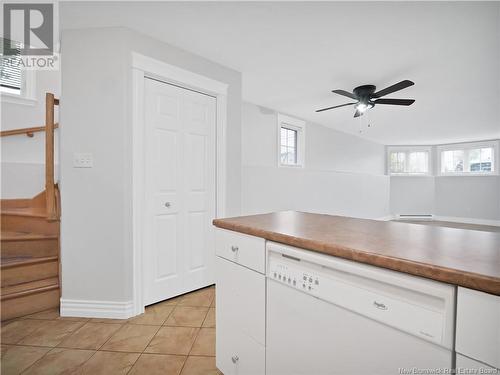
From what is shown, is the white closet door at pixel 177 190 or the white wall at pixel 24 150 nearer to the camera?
the white closet door at pixel 177 190

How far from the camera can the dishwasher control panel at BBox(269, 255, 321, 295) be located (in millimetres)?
904

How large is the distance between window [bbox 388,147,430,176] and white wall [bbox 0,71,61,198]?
8.69m

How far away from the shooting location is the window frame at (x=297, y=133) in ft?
15.1

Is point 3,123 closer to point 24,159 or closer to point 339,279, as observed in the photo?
point 24,159

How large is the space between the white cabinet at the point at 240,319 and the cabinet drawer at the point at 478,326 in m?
0.68

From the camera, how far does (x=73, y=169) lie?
203cm

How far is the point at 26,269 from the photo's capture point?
209cm

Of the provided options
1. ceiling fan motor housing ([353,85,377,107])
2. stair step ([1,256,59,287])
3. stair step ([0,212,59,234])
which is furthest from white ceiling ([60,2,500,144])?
stair step ([1,256,59,287])

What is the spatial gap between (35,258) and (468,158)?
387 inches

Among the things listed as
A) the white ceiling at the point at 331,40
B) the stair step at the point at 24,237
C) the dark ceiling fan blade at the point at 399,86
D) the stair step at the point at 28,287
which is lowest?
the stair step at the point at 28,287

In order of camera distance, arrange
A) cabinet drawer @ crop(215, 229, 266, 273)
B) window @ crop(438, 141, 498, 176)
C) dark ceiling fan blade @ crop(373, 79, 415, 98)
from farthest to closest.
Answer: window @ crop(438, 141, 498, 176)
dark ceiling fan blade @ crop(373, 79, 415, 98)
cabinet drawer @ crop(215, 229, 266, 273)

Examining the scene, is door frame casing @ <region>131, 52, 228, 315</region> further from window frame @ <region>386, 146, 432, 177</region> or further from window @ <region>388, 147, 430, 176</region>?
window @ <region>388, 147, 430, 176</region>

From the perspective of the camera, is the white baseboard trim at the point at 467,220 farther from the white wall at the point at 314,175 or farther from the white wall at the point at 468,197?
the white wall at the point at 314,175
